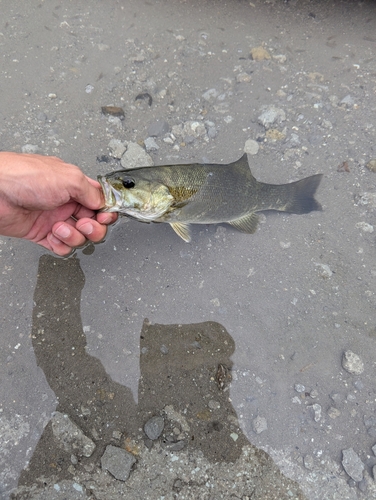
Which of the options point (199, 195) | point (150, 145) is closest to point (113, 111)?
point (150, 145)

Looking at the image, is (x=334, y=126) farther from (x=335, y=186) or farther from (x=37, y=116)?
(x=37, y=116)

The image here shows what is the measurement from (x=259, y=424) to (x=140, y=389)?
1.19 meters

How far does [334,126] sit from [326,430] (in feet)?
12.2

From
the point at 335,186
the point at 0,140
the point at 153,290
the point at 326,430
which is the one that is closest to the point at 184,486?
the point at 326,430

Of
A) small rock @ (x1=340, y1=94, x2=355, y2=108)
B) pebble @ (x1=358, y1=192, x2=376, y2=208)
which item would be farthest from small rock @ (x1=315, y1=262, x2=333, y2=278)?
small rock @ (x1=340, y1=94, x2=355, y2=108)

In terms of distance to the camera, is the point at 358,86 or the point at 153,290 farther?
the point at 358,86

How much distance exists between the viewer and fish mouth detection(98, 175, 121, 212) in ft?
10.9

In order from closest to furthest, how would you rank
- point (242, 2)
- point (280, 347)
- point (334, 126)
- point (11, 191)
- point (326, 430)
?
1. point (11, 191)
2. point (326, 430)
3. point (280, 347)
4. point (334, 126)
5. point (242, 2)

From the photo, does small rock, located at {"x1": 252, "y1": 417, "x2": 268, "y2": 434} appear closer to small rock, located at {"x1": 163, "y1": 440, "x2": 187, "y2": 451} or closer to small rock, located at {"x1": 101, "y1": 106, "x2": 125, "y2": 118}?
small rock, located at {"x1": 163, "y1": 440, "x2": 187, "y2": 451}

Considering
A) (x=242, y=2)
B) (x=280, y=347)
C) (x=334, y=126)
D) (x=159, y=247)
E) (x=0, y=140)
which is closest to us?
(x=280, y=347)

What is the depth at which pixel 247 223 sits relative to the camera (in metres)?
4.23

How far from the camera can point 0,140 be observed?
4.59 metres

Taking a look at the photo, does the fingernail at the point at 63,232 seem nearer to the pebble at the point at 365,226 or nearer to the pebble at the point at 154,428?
the pebble at the point at 154,428

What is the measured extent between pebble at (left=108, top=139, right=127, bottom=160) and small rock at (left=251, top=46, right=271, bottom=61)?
241 cm
